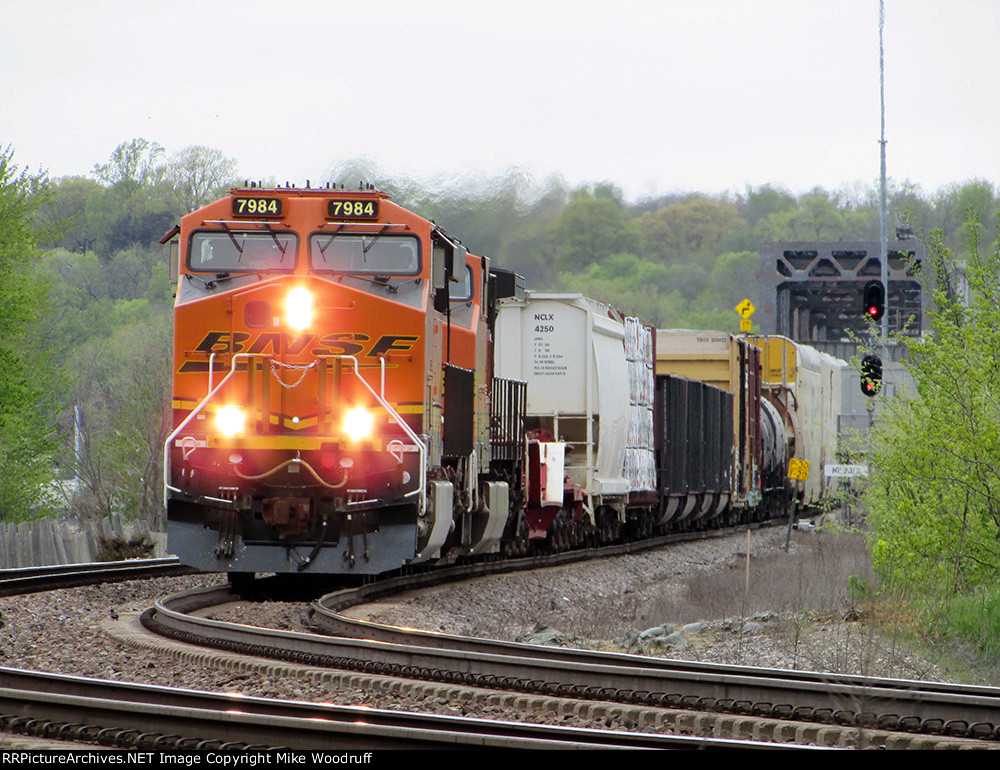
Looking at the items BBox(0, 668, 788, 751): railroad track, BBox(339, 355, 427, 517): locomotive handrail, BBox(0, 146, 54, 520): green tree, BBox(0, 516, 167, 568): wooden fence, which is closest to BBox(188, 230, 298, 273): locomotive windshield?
BBox(339, 355, 427, 517): locomotive handrail

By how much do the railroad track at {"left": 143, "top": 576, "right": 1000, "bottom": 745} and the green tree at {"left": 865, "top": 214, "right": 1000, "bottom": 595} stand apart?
520 centimetres

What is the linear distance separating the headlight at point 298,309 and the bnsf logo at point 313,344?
130mm

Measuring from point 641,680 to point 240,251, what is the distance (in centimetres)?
643

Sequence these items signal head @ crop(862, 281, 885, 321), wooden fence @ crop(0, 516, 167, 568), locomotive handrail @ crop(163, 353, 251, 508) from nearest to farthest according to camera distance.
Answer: locomotive handrail @ crop(163, 353, 251, 508)
signal head @ crop(862, 281, 885, 321)
wooden fence @ crop(0, 516, 167, 568)

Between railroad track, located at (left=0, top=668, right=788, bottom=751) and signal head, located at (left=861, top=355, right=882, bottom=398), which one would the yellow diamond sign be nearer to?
signal head, located at (left=861, top=355, right=882, bottom=398)

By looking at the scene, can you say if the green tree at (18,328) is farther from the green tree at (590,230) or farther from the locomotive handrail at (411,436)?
the green tree at (590,230)

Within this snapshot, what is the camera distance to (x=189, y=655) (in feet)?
28.0

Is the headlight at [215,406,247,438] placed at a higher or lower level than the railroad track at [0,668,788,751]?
higher

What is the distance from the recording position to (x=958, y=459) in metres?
12.1

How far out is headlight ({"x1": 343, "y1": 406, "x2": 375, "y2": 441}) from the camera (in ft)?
35.7

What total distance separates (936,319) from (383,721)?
8812 mm

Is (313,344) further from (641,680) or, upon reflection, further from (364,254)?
(641,680)

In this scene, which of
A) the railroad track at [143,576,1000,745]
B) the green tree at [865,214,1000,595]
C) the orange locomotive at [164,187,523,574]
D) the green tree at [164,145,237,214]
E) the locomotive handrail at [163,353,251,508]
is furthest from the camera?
the green tree at [164,145,237,214]

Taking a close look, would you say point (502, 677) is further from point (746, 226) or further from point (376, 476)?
point (746, 226)
